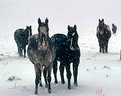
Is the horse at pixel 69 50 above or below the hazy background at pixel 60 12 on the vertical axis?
below

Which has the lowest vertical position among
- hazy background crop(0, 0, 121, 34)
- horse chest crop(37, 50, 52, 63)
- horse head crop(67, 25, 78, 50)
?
horse chest crop(37, 50, 52, 63)

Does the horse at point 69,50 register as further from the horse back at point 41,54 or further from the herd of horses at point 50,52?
the horse back at point 41,54

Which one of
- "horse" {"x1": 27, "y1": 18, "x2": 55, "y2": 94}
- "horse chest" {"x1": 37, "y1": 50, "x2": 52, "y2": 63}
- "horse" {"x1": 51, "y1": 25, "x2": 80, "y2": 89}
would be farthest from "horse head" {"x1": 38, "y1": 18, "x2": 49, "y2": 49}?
"horse" {"x1": 51, "y1": 25, "x2": 80, "y2": 89}

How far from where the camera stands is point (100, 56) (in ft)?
89.3

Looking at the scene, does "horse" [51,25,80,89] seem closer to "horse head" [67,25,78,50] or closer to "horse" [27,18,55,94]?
"horse head" [67,25,78,50]

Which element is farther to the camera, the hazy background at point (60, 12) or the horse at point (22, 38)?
the hazy background at point (60, 12)

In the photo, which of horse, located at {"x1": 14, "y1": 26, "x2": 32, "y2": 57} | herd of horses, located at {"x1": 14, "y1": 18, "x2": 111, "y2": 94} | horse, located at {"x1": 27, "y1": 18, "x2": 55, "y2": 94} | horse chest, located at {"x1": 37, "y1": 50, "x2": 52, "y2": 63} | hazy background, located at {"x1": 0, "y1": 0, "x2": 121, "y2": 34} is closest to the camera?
horse, located at {"x1": 27, "y1": 18, "x2": 55, "y2": 94}

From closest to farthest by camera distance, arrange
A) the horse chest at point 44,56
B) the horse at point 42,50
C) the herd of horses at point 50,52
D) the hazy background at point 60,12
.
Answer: the horse at point 42,50 → the herd of horses at point 50,52 → the horse chest at point 44,56 → the hazy background at point 60,12

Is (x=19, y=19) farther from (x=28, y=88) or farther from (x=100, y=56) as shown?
(x=28, y=88)

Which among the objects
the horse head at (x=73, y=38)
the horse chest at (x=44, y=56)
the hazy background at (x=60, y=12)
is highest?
the hazy background at (x=60, y=12)

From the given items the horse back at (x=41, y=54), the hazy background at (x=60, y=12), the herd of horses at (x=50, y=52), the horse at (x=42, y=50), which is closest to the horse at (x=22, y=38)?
the herd of horses at (x=50, y=52)

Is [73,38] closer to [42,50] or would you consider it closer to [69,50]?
[69,50]

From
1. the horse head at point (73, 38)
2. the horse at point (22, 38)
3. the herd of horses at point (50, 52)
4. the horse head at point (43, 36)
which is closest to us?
the horse head at point (43, 36)

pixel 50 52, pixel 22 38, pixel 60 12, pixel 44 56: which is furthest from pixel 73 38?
pixel 60 12
